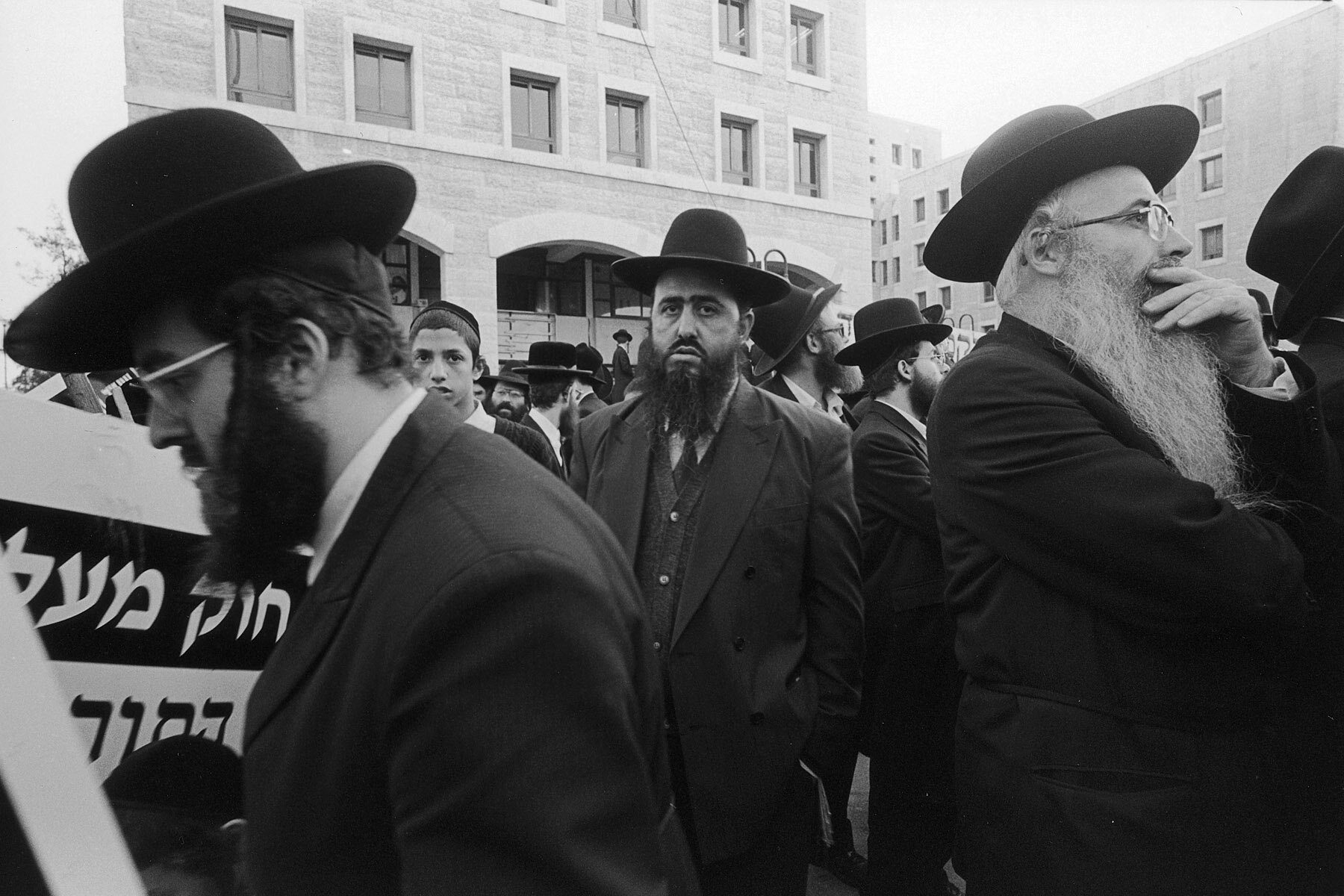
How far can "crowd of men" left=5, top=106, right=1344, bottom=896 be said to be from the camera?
37.1 inches

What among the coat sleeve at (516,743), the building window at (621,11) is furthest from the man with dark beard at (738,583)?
the building window at (621,11)

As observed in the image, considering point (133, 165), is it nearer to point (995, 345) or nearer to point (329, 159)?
point (995, 345)

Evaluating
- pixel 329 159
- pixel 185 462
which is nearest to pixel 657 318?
pixel 185 462

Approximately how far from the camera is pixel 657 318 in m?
3.19

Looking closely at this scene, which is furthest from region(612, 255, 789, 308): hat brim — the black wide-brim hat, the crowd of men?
the black wide-brim hat

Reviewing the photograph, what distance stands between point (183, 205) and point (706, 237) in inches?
83.2

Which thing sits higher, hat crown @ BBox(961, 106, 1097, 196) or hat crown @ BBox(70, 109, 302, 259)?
hat crown @ BBox(961, 106, 1097, 196)

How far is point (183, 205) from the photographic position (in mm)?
1186

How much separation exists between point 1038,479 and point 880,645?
202 cm

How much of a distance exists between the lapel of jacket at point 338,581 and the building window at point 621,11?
777 centimetres

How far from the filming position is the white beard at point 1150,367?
1745mm

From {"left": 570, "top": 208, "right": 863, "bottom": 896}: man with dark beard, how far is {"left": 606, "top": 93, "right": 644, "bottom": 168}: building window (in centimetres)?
1335

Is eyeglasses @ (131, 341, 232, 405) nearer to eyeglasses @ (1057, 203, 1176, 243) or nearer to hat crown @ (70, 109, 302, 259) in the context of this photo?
hat crown @ (70, 109, 302, 259)

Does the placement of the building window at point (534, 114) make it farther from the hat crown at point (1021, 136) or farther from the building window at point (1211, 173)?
the building window at point (1211, 173)
